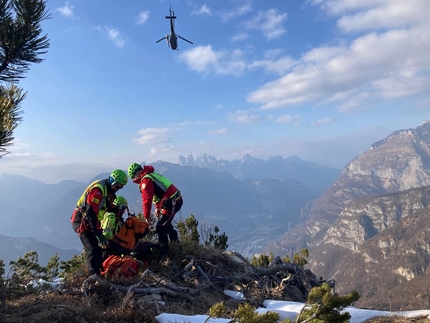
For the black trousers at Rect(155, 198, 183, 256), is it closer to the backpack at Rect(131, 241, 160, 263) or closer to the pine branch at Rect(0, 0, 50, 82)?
the backpack at Rect(131, 241, 160, 263)

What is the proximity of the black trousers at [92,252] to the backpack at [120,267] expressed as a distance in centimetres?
15

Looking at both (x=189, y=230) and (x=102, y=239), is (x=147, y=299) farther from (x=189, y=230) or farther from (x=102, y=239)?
(x=189, y=230)

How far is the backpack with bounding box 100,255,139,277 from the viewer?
7.55 metres

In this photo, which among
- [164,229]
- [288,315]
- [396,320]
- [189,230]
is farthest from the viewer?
[189,230]

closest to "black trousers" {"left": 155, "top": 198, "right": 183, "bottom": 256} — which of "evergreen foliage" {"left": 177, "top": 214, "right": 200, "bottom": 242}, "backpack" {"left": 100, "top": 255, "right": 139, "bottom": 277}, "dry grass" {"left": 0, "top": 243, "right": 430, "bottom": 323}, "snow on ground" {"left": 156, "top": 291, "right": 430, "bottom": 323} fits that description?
"dry grass" {"left": 0, "top": 243, "right": 430, "bottom": 323}

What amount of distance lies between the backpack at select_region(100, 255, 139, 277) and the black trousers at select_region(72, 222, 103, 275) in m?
0.15

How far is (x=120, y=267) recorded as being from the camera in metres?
7.63

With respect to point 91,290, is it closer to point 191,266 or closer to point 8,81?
point 191,266

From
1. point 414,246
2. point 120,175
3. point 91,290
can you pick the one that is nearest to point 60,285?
point 91,290

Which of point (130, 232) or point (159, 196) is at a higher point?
point (159, 196)

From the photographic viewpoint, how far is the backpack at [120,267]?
755 cm

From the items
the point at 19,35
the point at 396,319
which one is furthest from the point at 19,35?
the point at 396,319

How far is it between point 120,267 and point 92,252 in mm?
766

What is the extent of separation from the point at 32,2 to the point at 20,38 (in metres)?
0.55
